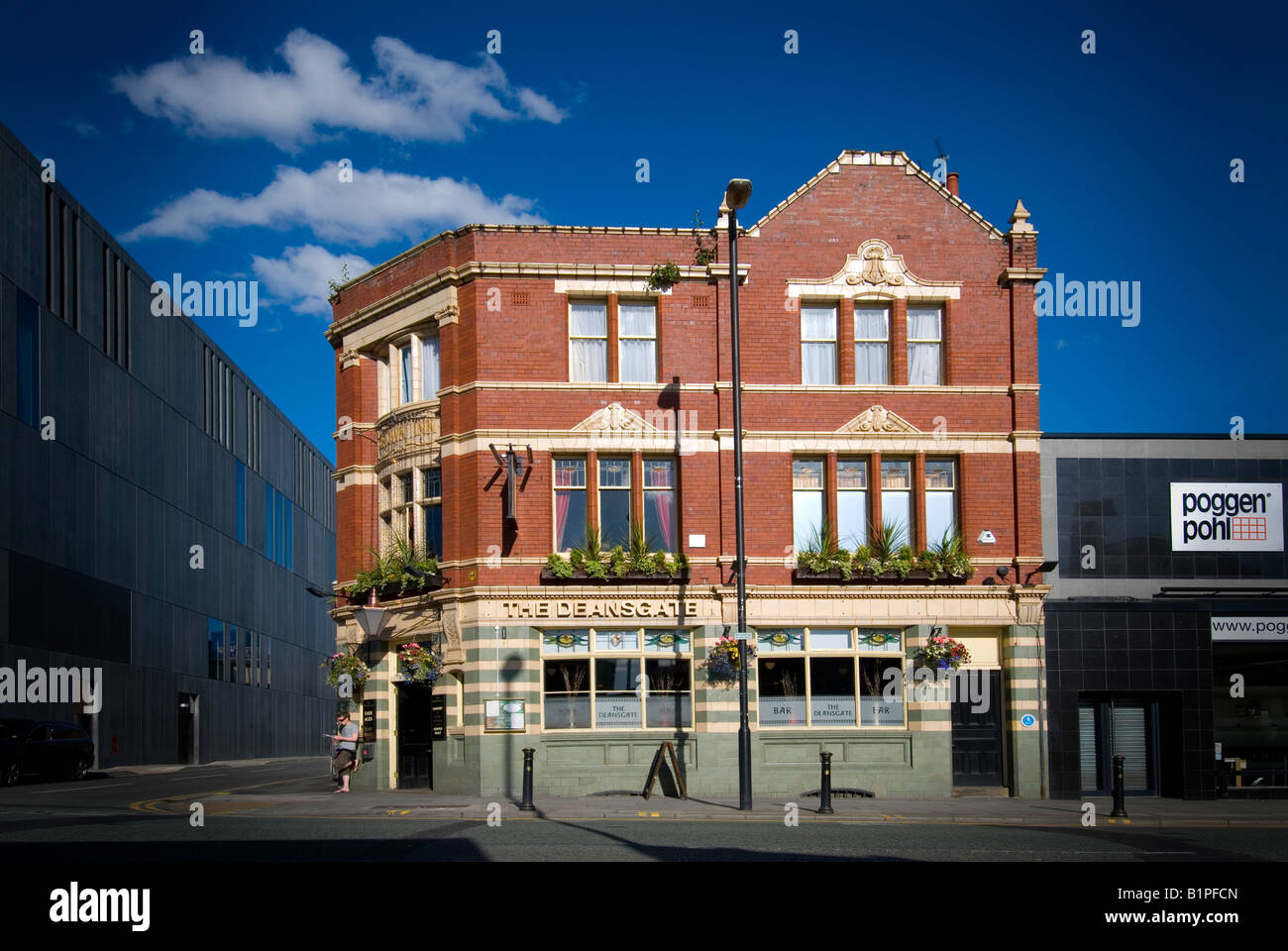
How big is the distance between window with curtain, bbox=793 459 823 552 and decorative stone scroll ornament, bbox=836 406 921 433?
0.99 metres

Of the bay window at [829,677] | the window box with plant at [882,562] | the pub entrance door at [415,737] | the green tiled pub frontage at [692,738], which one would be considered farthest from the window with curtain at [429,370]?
the bay window at [829,677]

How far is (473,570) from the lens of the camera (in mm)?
27094

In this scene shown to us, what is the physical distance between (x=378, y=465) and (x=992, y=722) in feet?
46.3

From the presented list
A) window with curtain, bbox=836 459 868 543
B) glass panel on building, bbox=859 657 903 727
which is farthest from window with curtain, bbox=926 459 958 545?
glass panel on building, bbox=859 657 903 727

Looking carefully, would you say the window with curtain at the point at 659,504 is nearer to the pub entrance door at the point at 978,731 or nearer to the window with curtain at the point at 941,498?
the window with curtain at the point at 941,498

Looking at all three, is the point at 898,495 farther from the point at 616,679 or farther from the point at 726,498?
the point at 616,679

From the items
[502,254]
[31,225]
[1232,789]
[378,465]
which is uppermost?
[31,225]

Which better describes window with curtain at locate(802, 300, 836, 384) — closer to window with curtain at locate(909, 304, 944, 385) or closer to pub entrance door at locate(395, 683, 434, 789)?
window with curtain at locate(909, 304, 944, 385)

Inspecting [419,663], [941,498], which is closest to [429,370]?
[419,663]

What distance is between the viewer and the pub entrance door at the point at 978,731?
2769 cm

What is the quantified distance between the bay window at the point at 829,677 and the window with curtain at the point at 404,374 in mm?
9261
